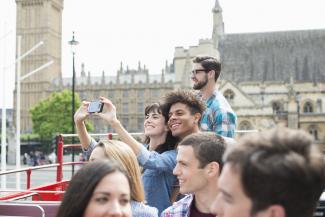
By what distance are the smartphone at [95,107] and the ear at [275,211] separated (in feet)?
7.79

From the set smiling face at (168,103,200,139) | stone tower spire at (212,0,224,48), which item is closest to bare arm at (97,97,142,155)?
smiling face at (168,103,200,139)

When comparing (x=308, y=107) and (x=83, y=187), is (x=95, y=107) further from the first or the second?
(x=308, y=107)

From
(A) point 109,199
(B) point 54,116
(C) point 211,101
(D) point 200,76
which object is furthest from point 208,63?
(B) point 54,116

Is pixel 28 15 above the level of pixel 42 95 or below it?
above

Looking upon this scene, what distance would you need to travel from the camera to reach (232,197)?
1.47m

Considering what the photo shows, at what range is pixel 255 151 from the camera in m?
1.41

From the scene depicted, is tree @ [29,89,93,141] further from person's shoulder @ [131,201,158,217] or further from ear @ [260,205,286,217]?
ear @ [260,205,286,217]

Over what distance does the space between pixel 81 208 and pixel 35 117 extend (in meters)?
59.7

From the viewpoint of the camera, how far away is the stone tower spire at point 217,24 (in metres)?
59.4

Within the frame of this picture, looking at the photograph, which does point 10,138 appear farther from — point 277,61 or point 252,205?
point 252,205

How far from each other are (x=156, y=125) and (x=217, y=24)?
5828 cm

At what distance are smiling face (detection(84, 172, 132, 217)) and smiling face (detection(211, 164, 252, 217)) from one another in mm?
585

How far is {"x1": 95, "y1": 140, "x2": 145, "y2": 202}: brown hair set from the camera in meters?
2.56

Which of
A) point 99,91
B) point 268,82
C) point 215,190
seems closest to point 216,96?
point 215,190
